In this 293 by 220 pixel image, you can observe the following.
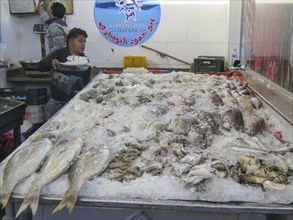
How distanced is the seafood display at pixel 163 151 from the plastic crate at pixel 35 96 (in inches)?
105

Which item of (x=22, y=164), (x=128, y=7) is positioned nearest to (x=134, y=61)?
(x=128, y=7)

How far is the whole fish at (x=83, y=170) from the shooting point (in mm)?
1302

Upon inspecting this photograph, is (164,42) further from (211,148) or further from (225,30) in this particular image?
(211,148)

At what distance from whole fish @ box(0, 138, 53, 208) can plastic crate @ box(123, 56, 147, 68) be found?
3857 mm

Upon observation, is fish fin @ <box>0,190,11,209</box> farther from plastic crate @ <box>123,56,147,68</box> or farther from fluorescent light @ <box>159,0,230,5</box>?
fluorescent light @ <box>159,0,230,5</box>

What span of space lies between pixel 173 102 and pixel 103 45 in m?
3.48

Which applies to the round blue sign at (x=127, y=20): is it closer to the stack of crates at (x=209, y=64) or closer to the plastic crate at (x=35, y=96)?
the stack of crates at (x=209, y=64)

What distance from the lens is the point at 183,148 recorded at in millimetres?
1782

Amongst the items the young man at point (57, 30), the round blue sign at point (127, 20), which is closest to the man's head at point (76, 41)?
the young man at point (57, 30)

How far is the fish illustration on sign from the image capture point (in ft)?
18.4

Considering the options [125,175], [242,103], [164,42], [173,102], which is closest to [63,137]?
[125,175]

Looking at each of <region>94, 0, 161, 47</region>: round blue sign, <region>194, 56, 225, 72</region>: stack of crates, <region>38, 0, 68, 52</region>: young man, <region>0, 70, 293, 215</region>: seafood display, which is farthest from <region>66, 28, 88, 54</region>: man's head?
<region>94, 0, 161, 47</region>: round blue sign

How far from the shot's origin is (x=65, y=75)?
3.51 metres

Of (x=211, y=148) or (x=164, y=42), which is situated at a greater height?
(x=164, y=42)
